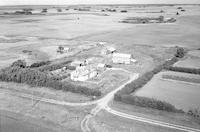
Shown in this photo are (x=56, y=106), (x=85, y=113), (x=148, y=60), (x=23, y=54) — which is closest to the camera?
(x=85, y=113)

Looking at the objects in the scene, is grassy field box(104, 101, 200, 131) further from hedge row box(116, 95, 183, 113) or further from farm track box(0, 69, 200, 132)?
farm track box(0, 69, 200, 132)

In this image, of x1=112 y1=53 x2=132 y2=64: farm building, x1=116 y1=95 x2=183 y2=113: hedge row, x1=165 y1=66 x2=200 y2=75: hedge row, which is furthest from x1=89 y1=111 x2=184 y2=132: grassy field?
x1=112 y1=53 x2=132 y2=64: farm building

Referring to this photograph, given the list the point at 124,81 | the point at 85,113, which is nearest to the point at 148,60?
the point at 124,81

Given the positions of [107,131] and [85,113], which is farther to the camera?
[85,113]

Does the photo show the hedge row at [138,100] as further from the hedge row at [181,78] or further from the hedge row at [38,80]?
the hedge row at [181,78]

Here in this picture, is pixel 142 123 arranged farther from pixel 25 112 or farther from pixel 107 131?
pixel 25 112

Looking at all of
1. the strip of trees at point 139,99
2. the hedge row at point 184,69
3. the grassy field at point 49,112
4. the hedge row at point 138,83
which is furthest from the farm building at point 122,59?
the grassy field at point 49,112
